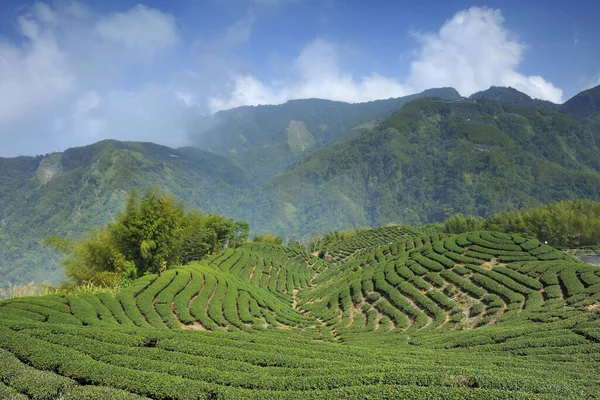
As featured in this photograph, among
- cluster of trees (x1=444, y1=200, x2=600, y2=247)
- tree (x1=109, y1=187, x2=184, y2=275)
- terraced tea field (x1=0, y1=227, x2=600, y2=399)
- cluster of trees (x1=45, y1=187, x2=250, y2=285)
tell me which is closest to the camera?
terraced tea field (x1=0, y1=227, x2=600, y2=399)

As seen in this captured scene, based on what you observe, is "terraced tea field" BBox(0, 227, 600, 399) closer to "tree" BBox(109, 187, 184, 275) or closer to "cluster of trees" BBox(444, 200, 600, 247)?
"tree" BBox(109, 187, 184, 275)

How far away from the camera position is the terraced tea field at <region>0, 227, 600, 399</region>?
1138 centimetres

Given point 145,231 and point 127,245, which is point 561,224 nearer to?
point 145,231

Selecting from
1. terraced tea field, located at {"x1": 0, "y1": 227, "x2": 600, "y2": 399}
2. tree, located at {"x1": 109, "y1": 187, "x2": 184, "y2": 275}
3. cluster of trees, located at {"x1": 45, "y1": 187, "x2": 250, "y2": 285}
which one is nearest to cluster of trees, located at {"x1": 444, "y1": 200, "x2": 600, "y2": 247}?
terraced tea field, located at {"x1": 0, "y1": 227, "x2": 600, "y2": 399}

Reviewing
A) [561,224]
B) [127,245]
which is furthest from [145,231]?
[561,224]

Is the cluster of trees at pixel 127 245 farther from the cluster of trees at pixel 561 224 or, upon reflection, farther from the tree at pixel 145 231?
the cluster of trees at pixel 561 224

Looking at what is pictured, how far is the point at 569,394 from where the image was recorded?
10406 mm

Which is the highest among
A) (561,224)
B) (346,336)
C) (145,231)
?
(561,224)

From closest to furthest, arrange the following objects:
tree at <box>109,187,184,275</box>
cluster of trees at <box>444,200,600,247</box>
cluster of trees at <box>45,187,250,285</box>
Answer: cluster of trees at <box>45,187,250,285</box>, tree at <box>109,187,184,275</box>, cluster of trees at <box>444,200,600,247</box>

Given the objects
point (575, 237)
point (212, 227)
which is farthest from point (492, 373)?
point (575, 237)

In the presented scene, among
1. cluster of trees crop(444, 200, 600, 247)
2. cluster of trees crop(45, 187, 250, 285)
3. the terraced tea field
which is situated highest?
cluster of trees crop(444, 200, 600, 247)

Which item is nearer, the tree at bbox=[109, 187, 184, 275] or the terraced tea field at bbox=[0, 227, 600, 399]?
the terraced tea field at bbox=[0, 227, 600, 399]

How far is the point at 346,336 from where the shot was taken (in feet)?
93.2

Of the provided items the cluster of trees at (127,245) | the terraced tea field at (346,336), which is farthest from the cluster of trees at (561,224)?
the cluster of trees at (127,245)
